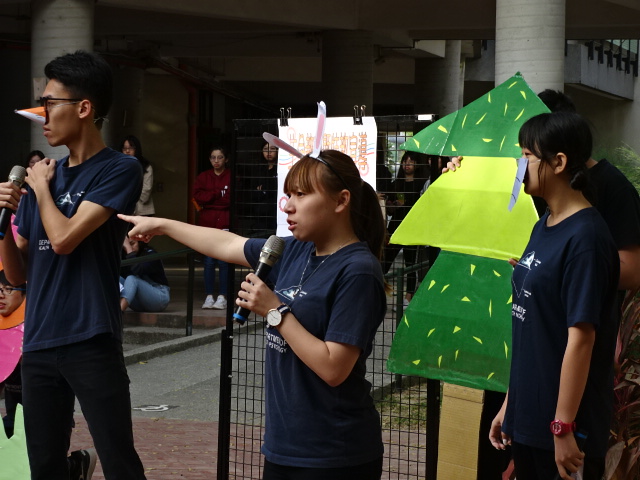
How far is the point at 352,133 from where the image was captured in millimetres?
5258

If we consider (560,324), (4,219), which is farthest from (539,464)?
(4,219)

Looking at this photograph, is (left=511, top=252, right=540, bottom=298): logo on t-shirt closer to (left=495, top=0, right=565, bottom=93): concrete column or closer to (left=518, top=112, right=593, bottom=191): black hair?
(left=518, top=112, right=593, bottom=191): black hair

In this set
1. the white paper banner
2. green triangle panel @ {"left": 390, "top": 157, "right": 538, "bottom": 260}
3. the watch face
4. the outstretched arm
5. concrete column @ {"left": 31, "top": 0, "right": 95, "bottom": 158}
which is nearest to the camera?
the watch face

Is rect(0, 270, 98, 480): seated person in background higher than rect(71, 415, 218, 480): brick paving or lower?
higher

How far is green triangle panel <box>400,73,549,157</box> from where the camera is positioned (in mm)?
4816

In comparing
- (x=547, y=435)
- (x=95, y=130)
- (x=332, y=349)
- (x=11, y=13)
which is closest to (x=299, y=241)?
(x=332, y=349)

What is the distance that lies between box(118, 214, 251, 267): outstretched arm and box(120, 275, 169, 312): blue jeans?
765 cm

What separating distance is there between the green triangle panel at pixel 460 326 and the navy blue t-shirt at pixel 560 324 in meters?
1.18

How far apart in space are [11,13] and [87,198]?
13669mm

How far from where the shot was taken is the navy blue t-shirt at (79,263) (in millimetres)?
4312

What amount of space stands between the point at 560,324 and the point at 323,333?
0.81 meters

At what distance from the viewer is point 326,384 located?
3281mm

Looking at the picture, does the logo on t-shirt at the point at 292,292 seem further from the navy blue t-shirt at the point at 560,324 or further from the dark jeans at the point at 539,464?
the dark jeans at the point at 539,464

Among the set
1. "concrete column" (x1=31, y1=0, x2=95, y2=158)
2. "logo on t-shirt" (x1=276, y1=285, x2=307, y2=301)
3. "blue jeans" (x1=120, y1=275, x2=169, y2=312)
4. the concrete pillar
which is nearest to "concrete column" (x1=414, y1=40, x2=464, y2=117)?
the concrete pillar
